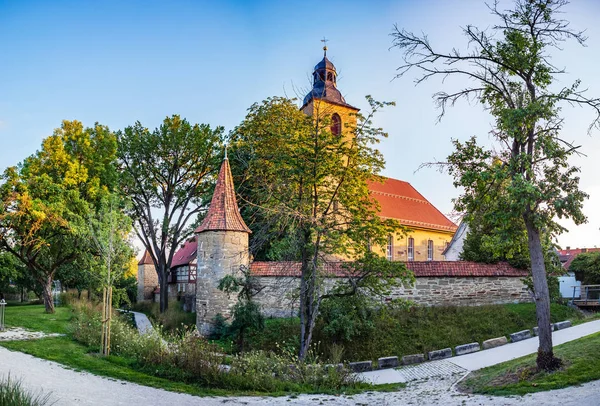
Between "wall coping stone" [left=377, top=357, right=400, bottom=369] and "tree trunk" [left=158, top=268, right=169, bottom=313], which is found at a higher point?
"tree trunk" [left=158, top=268, right=169, bottom=313]

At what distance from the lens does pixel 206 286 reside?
711 inches

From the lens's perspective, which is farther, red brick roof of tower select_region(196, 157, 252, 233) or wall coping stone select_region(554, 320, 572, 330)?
red brick roof of tower select_region(196, 157, 252, 233)

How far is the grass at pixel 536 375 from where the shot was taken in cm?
845

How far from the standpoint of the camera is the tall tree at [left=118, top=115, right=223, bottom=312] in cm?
→ 2661

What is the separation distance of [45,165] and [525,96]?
20151 millimetres

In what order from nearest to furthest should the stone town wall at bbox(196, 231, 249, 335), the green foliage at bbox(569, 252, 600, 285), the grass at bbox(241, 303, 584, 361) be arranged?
the grass at bbox(241, 303, 584, 361) < the stone town wall at bbox(196, 231, 249, 335) < the green foliage at bbox(569, 252, 600, 285)

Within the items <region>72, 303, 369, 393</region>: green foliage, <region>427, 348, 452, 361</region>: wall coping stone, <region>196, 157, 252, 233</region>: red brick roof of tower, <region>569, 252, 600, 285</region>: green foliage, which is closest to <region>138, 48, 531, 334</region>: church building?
<region>196, 157, 252, 233</region>: red brick roof of tower

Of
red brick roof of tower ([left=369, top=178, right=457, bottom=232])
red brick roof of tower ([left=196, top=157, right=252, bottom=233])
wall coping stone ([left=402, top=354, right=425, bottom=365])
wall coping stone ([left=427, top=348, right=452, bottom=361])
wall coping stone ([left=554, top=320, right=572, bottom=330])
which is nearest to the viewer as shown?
wall coping stone ([left=402, top=354, right=425, bottom=365])

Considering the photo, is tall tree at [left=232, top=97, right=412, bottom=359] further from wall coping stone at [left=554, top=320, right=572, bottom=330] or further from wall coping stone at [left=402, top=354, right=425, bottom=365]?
wall coping stone at [left=554, top=320, right=572, bottom=330]

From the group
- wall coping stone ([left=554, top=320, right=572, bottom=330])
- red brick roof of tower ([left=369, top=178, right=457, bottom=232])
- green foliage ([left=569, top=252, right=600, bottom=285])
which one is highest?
red brick roof of tower ([left=369, top=178, right=457, bottom=232])

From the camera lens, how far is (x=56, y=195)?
19.9m

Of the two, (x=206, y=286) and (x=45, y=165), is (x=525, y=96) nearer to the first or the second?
(x=206, y=286)

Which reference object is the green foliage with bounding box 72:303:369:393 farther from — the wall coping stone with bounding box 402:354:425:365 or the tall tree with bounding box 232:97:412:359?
the wall coping stone with bounding box 402:354:425:365

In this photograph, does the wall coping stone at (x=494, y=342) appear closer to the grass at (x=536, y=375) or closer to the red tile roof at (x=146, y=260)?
the grass at (x=536, y=375)
